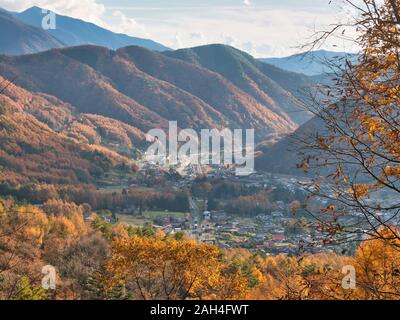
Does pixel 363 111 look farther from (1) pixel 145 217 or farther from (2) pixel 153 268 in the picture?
(1) pixel 145 217

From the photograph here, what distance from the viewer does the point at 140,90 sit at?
166 meters

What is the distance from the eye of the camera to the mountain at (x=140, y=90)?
14762 cm

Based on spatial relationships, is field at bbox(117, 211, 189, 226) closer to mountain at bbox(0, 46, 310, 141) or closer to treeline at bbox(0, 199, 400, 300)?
treeline at bbox(0, 199, 400, 300)

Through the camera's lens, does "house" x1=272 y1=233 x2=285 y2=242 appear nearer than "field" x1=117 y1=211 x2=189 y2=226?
Yes

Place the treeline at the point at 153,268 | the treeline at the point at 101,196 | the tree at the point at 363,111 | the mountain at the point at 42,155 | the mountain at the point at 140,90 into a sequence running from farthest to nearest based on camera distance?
1. the mountain at the point at 140,90
2. the mountain at the point at 42,155
3. the treeline at the point at 101,196
4. the treeline at the point at 153,268
5. the tree at the point at 363,111

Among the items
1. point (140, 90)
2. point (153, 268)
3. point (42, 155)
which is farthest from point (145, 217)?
point (140, 90)

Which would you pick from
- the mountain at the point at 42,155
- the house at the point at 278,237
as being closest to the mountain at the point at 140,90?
the mountain at the point at 42,155

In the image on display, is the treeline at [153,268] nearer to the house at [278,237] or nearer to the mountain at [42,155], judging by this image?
the house at [278,237]

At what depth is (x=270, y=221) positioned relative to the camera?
6412cm

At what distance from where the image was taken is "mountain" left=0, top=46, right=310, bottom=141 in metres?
148

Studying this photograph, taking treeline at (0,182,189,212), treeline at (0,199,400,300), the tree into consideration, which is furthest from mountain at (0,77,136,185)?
the tree

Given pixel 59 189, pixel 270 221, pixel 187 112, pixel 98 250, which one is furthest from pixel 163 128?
pixel 98 250

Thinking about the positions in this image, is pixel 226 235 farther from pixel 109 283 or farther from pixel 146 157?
pixel 146 157

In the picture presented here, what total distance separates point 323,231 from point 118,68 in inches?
7066
